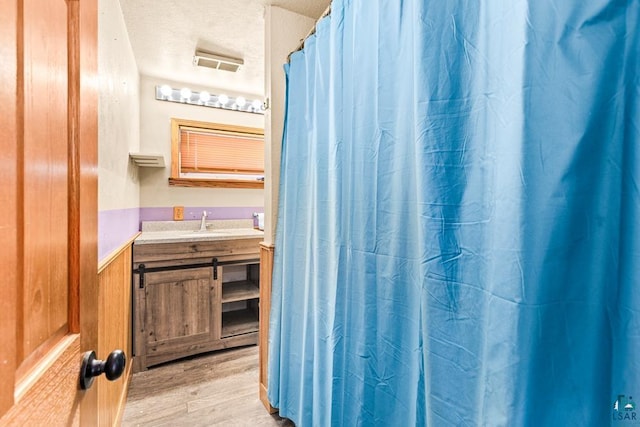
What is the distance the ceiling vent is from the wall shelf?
82cm

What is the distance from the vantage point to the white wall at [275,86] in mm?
1669

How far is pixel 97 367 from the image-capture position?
0.58 meters

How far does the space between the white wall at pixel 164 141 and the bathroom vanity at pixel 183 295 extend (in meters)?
0.39

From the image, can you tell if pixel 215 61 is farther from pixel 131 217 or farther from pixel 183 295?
pixel 183 295

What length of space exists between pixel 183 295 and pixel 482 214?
2166 mm

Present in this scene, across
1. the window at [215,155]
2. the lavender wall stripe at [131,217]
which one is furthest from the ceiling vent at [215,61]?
the lavender wall stripe at [131,217]

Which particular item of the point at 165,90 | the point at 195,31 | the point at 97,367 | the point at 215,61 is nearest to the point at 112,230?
the point at 97,367

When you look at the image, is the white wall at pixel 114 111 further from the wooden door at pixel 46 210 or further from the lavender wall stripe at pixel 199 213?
the wooden door at pixel 46 210

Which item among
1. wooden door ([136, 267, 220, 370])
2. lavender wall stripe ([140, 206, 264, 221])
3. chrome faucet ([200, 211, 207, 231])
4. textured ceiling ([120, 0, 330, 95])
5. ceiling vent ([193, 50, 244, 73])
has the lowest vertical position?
wooden door ([136, 267, 220, 370])

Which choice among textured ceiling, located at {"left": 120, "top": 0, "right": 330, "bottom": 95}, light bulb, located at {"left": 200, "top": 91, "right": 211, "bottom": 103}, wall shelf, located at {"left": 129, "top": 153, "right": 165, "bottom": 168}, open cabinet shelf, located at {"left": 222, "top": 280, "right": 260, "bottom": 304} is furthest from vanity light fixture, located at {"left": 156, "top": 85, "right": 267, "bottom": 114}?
open cabinet shelf, located at {"left": 222, "top": 280, "right": 260, "bottom": 304}

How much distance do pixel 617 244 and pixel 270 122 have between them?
1.56 metres

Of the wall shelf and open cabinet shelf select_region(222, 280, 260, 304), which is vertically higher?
the wall shelf

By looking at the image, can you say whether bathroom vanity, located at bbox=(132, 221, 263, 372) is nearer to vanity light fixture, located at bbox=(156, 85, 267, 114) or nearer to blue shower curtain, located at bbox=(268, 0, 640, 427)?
vanity light fixture, located at bbox=(156, 85, 267, 114)

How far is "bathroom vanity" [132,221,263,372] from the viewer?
80.7 inches
